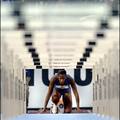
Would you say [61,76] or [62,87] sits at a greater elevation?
[61,76]

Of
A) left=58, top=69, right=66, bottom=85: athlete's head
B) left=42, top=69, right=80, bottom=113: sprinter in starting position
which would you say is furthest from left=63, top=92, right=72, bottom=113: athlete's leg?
left=58, top=69, right=66, bottom=85: athlete's head

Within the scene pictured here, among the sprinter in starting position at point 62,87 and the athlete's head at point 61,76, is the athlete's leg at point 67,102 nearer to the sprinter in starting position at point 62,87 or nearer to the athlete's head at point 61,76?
the sprinter in starting position at point 62,87

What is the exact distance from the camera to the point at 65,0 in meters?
2.38

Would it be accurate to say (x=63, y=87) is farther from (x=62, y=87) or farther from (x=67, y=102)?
(x=67, y=102)

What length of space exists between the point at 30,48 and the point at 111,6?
4.54ft

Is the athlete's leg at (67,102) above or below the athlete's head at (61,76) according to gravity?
below

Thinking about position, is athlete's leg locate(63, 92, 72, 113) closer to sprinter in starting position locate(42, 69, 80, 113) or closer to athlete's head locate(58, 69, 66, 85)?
sprinter in starting position locate(42, 69, 80, 113)

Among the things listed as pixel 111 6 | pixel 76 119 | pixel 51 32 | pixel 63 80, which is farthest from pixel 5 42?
pixel 63 80

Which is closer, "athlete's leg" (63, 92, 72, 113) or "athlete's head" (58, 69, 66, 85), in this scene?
"athlete's head" (58, 69, 66, 85)

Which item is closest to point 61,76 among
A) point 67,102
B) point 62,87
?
point 62,87

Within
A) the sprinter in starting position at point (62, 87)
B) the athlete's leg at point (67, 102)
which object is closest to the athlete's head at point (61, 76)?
the sprinter in starting position at point (62, 87)

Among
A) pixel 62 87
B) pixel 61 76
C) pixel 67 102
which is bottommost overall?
pixel 67 102

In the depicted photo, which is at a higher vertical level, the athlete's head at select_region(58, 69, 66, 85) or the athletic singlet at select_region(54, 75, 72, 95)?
the athlete's head at select_region(58, 69, 66, 85)

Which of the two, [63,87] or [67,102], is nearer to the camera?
[63,87]
